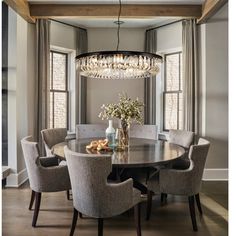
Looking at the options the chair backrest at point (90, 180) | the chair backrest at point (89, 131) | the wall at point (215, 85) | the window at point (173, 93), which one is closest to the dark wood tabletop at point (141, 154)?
the chair backrest at point (90, 180)

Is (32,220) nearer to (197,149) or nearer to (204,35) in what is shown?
(197,149)

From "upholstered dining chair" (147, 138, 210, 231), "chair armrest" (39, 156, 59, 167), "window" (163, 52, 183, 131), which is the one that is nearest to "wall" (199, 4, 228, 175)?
"window" (163, 52, 183, 131)

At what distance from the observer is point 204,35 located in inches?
204

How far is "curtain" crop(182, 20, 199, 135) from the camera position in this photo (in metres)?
5.19

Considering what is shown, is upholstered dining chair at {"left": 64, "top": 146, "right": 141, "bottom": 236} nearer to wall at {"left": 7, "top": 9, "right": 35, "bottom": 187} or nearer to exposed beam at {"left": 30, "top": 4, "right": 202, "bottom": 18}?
wall at {"left": 7, "top": 9, "right": 35, "bottom": 187}

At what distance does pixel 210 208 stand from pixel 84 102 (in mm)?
3503

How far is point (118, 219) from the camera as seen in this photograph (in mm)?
3445

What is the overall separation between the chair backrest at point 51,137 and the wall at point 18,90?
76 cm

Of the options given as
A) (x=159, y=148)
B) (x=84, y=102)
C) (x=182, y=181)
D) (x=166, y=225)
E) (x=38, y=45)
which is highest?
(x=38, y=45)

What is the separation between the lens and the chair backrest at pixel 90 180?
245cm

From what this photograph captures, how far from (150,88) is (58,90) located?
2.00m


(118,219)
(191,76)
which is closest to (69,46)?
(191,76)

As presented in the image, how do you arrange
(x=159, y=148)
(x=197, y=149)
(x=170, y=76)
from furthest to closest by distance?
(x=170, y=76) → (x=159, y=148) → (x=197, y=149)
